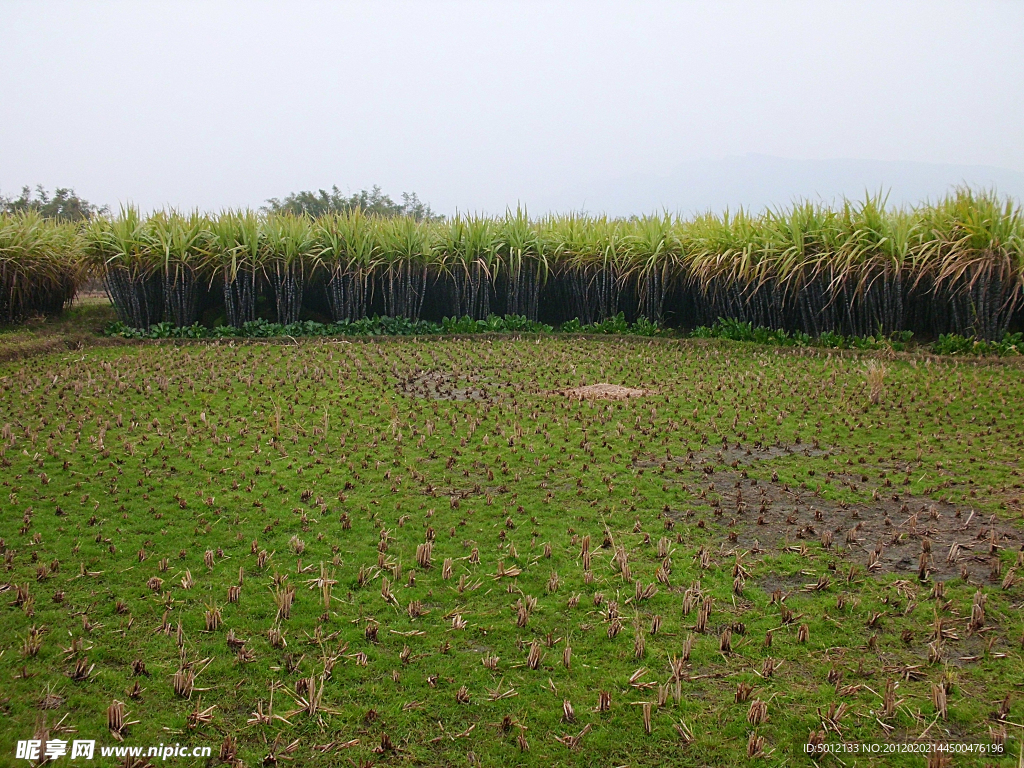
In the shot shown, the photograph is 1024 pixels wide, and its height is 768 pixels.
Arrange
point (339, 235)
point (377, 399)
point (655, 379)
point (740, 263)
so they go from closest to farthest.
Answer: point (377, 399)
point (655, 379)
point (740, 263)
point (339, 235)

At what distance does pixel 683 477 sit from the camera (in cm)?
477

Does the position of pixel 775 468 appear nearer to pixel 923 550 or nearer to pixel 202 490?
pixel 923 550

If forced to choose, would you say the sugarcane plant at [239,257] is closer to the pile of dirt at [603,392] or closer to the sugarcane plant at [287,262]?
the sugarcane plant at [287,262]

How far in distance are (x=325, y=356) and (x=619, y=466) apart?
5.12 metres

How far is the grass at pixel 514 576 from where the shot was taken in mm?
2514

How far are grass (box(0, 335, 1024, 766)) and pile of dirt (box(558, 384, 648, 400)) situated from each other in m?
0.39

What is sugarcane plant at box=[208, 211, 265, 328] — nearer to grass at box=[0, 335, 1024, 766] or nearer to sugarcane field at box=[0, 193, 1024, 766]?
sugarcane field at box=[0, 193, 1024, 766]

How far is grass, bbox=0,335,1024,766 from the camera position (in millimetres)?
2514

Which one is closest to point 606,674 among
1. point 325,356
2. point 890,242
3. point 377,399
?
point 377,399

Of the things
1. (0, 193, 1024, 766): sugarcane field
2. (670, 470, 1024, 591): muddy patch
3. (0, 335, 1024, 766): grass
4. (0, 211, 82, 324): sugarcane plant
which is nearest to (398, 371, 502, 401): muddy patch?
(0, 193, 1024, 766): sugarcane field

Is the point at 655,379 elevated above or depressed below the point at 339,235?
below

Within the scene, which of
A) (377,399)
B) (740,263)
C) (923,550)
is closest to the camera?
(923,550)

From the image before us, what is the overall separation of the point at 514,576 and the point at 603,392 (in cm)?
386

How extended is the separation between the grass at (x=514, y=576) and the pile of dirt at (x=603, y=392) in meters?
0.39
